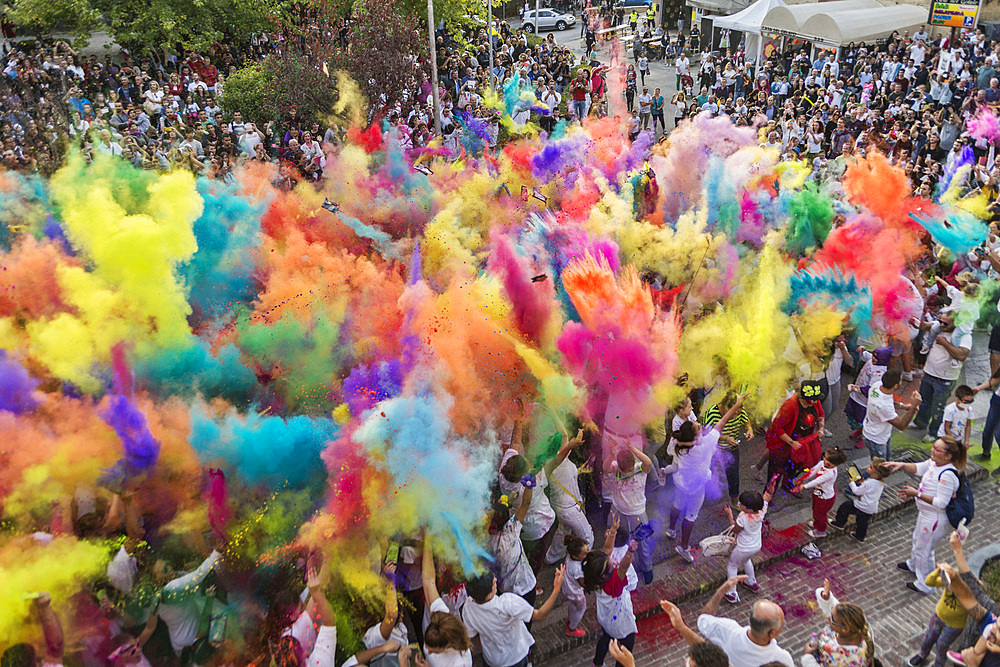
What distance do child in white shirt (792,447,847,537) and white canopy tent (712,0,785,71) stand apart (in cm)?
1645

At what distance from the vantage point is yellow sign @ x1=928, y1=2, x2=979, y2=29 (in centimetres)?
1766

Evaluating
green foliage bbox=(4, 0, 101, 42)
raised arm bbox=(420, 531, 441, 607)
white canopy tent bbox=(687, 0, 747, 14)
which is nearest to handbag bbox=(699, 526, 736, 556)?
raised arm bbox=(420, 531, 441, 607)

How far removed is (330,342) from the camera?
213 inches

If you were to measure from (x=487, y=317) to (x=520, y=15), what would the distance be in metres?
30.6

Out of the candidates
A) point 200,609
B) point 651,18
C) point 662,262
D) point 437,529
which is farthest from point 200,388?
point 651,18

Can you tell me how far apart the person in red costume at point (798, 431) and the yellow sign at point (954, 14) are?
16.5m

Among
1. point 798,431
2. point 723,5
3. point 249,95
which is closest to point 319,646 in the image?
point 798,431

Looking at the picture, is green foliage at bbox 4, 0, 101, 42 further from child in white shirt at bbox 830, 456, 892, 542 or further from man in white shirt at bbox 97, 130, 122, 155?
child in white shirt at bbox 830, 456, 892, 542

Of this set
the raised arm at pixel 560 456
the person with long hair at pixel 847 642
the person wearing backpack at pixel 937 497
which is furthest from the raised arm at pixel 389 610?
the person wearing backpack at pixel 937 497

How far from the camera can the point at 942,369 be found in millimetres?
6207

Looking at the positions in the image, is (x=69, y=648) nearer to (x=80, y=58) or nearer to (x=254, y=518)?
(x=254, y=518)

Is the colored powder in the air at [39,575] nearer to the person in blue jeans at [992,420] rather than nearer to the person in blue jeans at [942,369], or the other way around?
the person in blue jeans at [942,369]

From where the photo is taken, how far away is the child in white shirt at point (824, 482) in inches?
202

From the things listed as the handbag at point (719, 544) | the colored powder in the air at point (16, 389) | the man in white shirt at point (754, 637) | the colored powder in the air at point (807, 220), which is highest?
the colored powder in the air at point (16, 389)
